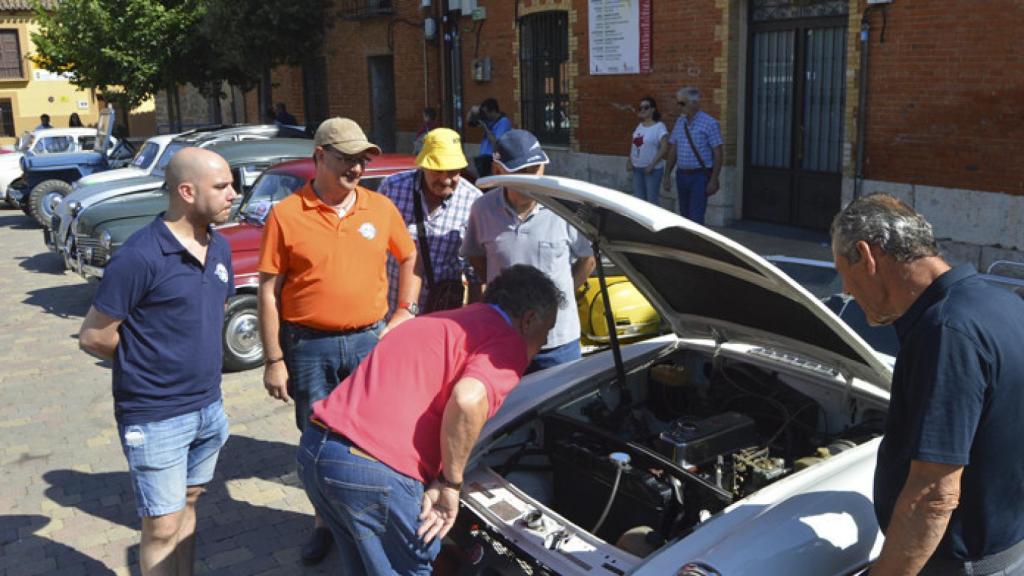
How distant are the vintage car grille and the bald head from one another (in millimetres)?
6134

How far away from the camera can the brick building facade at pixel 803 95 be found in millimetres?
9453

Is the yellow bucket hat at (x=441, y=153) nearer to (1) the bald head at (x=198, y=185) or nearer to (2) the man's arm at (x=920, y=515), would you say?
(1) the bald head at (x=198, y=185)

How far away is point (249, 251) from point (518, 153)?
3863 millimetres

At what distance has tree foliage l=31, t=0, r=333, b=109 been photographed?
1995 cm

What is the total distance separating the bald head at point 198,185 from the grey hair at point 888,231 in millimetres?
2213

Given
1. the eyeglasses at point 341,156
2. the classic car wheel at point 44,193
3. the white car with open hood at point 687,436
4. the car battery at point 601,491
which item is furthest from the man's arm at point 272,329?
the classic car wheel at point 44,193

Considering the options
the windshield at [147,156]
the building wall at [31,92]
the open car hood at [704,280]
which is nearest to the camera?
the open car hood at [704,280]

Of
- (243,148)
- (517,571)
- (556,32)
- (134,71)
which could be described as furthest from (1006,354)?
(134,71)

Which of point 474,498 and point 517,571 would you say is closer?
point 517,571

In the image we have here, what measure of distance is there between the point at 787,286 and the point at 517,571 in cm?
121

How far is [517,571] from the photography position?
2.80 m

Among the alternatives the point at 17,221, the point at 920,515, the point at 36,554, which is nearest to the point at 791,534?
the point at 920,515

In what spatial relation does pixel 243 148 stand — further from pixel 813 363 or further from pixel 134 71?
pixel 134 71

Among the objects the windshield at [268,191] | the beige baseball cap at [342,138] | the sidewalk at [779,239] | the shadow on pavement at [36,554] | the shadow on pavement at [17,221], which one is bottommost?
the shadow on pavement at [36,554]
